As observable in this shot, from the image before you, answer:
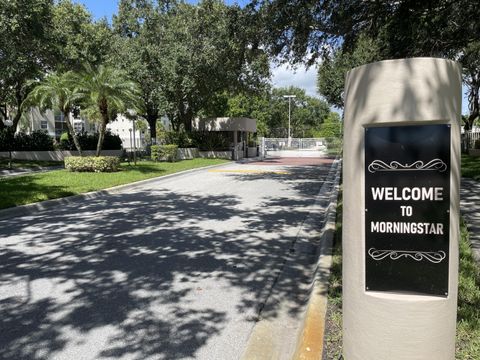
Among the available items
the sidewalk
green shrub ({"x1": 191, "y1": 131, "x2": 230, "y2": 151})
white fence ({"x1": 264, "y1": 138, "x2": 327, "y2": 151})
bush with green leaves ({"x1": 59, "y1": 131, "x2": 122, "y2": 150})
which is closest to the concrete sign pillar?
the sidewalk

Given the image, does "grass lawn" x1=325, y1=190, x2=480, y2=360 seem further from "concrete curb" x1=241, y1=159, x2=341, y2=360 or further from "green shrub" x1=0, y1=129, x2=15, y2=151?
"green shrub" x1=0, y1=129, x2=15, y2=151

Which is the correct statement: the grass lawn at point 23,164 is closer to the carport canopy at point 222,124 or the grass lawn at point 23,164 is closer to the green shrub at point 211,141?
the green shrub at point 211,141

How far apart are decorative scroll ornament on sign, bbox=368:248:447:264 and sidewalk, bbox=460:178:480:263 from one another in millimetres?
3212

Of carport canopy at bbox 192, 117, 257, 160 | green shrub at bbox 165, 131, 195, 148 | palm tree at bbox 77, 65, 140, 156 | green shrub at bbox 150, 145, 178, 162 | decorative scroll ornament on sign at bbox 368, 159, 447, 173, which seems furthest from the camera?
carport canopy at bbox 192, 117, 257, 160

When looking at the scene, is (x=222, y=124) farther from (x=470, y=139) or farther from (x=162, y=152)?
(x=470, y=139)

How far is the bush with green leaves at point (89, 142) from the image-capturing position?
28.5 metres

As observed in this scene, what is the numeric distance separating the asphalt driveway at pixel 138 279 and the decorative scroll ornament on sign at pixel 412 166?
187 centimetres

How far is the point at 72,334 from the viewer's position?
3559 mm

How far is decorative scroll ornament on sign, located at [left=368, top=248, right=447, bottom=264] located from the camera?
8.32 feet

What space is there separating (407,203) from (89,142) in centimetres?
2986

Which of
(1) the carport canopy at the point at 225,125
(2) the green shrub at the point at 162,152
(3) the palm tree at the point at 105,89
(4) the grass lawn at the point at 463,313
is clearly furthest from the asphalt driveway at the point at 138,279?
(1) the carport canopy at the point at 225,125

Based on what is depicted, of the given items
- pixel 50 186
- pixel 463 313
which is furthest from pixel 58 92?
pixel 463 313

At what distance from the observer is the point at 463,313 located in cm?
356

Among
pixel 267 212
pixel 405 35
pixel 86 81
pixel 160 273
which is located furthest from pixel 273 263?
pixel 86 81
